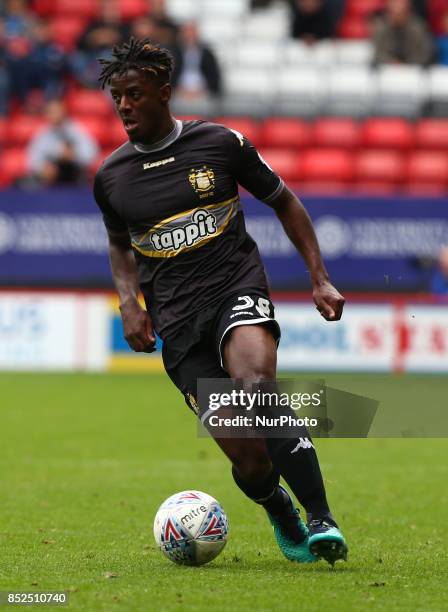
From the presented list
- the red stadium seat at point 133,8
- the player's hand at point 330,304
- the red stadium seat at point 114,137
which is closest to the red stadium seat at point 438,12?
the red stadium seat at point 133,8

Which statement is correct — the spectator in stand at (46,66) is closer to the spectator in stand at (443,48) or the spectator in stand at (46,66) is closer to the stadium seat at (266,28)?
the stadium seat at (266,28)

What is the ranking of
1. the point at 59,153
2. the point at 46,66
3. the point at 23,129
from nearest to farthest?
the point at 59,153
the point at 23,129
the point at 46,66

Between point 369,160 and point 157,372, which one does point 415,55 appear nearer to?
point 369,160

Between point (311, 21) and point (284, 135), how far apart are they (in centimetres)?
244

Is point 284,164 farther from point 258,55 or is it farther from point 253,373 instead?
point 253,373

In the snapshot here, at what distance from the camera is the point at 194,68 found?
67.6ft

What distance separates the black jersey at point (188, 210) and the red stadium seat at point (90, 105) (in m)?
14.9

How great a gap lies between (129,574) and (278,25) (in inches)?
709

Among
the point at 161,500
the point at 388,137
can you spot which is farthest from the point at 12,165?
the point at 161,500

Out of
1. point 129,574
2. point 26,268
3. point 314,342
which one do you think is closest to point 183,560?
point 129,574

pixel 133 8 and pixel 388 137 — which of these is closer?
pixel 388 137

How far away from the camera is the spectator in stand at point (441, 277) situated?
18141 millimetres

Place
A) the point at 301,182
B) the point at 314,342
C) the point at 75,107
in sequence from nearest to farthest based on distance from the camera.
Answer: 1. the point at 314,342
2. the point at 301,182
3. the point at 75,107

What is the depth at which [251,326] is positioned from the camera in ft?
19.5
